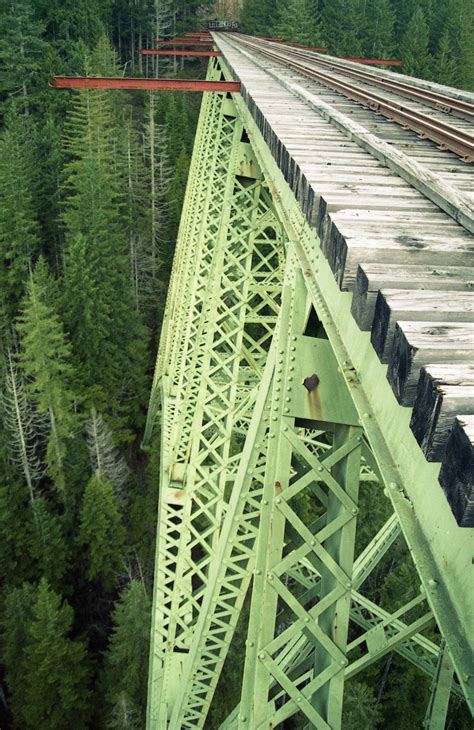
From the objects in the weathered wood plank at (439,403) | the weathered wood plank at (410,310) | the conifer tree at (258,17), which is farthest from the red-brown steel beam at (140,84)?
the conifer tree at (258,17)

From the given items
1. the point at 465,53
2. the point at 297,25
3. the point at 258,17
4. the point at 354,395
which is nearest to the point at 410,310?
the point at 354,395

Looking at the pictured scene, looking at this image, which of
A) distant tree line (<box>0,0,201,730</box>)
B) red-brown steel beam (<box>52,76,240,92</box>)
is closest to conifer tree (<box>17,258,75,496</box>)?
distant tree line (<box>0,0,201,730</box>)

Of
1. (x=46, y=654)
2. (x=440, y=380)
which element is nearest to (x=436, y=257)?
(x=440, y=380)

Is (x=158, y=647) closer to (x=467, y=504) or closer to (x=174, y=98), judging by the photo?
(x=467, y=504)

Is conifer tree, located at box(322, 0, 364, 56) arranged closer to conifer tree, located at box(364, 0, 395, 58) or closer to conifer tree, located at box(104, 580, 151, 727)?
conifer tree, located at box(364, 0, 395, 58)

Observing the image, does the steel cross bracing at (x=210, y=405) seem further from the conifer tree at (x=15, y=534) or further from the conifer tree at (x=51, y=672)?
the conifer tree at (x=15, y=534)
